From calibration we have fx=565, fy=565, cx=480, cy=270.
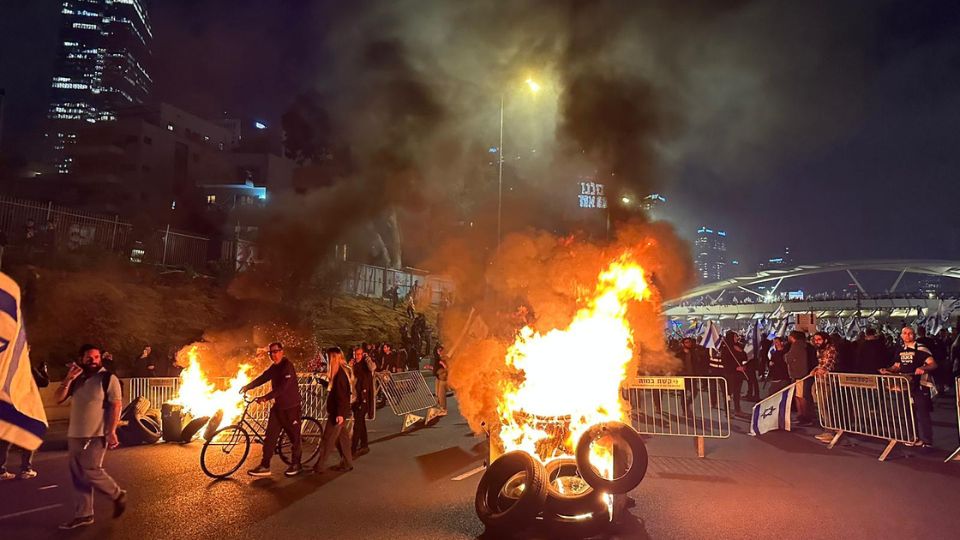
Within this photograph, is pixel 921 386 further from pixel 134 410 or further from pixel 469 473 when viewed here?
pixel 134 410

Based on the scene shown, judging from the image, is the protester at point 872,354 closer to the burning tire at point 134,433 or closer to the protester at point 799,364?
the protester at point 799,364

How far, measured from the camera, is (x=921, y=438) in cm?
850

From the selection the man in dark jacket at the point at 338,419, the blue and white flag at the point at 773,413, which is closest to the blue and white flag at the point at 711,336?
the blue and white flag at the point at 773,413

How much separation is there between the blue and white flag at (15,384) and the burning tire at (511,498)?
3.56 meters

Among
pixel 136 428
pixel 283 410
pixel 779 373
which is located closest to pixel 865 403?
pixel 779 373

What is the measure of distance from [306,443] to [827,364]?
904cm

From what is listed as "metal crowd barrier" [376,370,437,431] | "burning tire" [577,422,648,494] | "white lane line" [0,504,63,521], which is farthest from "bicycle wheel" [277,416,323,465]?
"burning tire" [577,422,648,494]

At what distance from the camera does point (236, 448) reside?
905cm

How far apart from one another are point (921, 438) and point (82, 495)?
1090cm

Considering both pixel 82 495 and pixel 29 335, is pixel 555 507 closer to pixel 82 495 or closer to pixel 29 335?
pixel 82 495

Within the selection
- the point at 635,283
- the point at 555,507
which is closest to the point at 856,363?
the point at 635,283

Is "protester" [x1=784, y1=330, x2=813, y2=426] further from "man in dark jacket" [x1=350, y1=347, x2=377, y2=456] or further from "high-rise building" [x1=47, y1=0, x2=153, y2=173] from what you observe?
"high-rise building" [x1=47, y1=0, x2=153, y2=173]

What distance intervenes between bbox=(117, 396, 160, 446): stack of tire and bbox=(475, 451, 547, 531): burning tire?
277 inches

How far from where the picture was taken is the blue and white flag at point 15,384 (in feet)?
10.8
